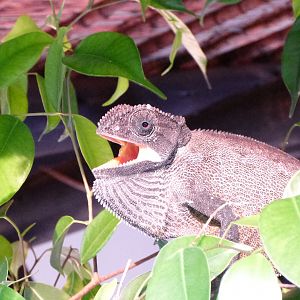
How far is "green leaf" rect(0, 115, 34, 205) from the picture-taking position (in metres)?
0.69

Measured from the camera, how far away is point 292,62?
818 mm

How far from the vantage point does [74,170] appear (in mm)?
1632

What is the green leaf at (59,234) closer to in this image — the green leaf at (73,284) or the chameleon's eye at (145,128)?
the green leaf at (73,284)

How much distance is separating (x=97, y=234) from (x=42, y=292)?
16 centimetres

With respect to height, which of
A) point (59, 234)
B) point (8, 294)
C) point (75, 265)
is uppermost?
point (8, 294)

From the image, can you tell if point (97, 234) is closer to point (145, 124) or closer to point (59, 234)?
point (59, 234)

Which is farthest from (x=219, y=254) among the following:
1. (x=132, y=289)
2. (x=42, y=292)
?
(x=42, y=292)

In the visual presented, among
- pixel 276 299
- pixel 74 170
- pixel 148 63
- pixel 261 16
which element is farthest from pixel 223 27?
pixel 276 299

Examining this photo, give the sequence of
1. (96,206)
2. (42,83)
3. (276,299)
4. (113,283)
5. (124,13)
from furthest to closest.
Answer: (96,206)
(124,13)
(42,83)
(113,283)
(276,299)

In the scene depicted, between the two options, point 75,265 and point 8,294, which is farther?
point 75,265

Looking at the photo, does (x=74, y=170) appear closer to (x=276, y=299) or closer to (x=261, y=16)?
(x=261, y=16)

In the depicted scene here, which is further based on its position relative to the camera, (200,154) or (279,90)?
(279,90)

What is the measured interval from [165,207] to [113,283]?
0.30 ft

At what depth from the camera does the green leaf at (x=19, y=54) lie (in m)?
0.75
